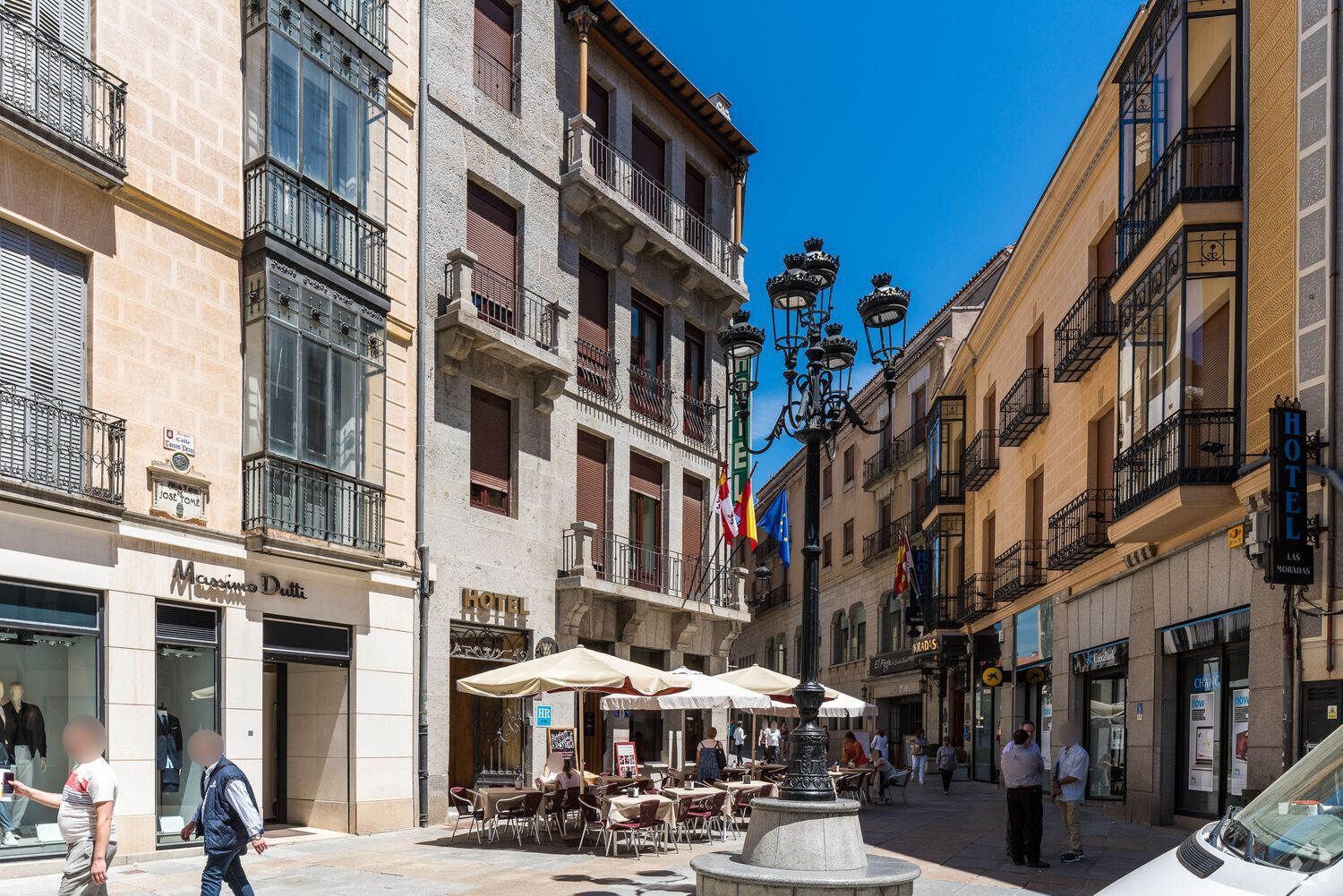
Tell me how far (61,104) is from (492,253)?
8.96m

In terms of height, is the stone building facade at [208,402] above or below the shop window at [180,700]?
above

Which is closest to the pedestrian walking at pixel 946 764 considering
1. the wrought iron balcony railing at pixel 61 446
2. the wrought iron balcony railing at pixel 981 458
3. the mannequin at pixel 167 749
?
the wrought iron balcony railing at pixel 981 458

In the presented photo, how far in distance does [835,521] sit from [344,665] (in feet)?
118

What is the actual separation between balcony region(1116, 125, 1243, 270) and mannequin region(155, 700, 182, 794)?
14.0 meters

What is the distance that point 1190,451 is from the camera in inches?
607

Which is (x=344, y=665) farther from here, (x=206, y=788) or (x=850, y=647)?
(x=850, y=647)

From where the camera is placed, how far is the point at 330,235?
16.8 metres

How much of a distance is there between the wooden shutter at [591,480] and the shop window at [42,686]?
1111 centimetres

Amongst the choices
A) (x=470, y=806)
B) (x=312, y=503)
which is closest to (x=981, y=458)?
(x=470, y=806)

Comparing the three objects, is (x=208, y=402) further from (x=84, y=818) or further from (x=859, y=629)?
(x=859, y=629)

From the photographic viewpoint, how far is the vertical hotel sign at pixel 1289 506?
41.7 ft

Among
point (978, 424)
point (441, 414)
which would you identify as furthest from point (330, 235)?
point (978, 424)

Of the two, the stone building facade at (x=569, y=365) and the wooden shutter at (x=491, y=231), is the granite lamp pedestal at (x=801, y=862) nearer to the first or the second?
the stone building facade at (x=569, y=365)

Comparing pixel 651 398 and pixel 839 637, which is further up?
pixel 651 398
